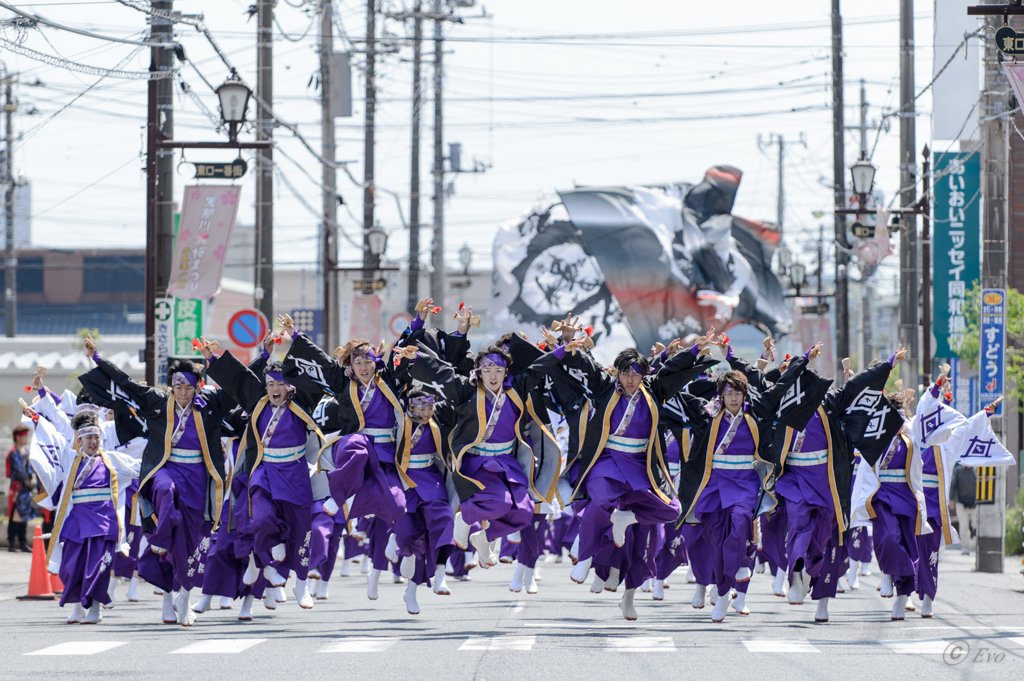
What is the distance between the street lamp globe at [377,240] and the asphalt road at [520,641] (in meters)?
14.5

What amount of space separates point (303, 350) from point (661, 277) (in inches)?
1120

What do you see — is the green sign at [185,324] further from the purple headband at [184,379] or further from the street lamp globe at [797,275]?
the street lamp globe at [797,275]

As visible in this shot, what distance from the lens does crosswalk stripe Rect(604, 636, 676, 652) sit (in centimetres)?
878

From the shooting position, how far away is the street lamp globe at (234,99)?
619 inches

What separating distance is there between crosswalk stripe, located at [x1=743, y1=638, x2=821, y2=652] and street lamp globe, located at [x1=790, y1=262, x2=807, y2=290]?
995 inches

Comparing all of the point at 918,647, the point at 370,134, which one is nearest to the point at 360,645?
the point at 918,647

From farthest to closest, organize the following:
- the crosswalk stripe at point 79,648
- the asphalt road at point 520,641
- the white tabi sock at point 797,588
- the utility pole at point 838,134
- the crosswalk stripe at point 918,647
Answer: the utility pole at point 838,134, the white tabi sock at point 797,588, the crosswalk stripe at point 79,648, the crosswalk stripe at point 918,647, the asphalt road at point 520,641

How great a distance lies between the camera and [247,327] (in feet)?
57.4

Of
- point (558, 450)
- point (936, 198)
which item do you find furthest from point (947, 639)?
point (936, 198)

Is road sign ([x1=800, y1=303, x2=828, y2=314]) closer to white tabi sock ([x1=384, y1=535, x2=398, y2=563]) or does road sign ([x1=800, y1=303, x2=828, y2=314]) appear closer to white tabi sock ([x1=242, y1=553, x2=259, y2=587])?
white tabi sock ([x1=384, y1=535, x2=398, y2=563])

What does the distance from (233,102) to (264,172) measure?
3.37m

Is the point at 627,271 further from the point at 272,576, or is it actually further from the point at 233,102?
the point at 272,576

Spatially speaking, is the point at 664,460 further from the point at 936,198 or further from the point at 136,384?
the point at 936,198

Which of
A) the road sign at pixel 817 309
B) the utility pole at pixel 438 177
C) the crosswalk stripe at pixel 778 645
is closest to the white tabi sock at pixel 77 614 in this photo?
the crosswalk stripe at pixel 778 645
